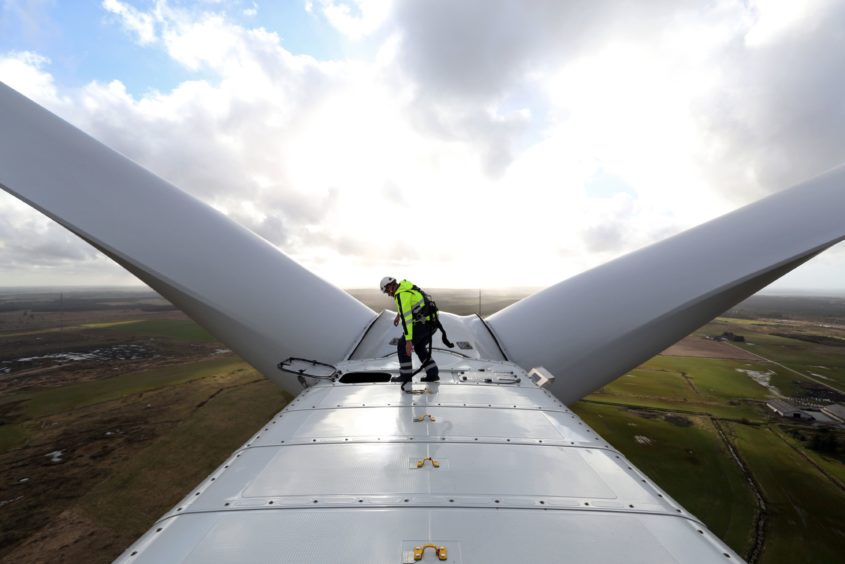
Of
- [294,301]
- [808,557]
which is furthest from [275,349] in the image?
[808,557]

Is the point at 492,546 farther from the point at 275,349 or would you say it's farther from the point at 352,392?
the point at 275,349

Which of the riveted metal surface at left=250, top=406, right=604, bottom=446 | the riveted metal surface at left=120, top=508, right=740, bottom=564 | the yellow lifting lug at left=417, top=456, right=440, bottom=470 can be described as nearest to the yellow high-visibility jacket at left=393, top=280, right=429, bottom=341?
the riveted metal surface at left=250, top=406, right=604, bottom=446

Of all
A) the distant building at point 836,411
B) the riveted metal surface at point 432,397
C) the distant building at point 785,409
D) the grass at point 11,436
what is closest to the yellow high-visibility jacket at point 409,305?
the riveted metal surface at point 432,397

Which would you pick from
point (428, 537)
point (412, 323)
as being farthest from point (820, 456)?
point (428, 537)

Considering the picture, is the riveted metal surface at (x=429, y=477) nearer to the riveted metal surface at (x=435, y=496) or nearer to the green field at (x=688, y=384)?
the riveted metal surface at (x=435, y=496)

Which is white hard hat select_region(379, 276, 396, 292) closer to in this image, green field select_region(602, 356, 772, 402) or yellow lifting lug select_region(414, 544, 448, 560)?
yellow lifting lug select_region(414, 544, 448, 560)
